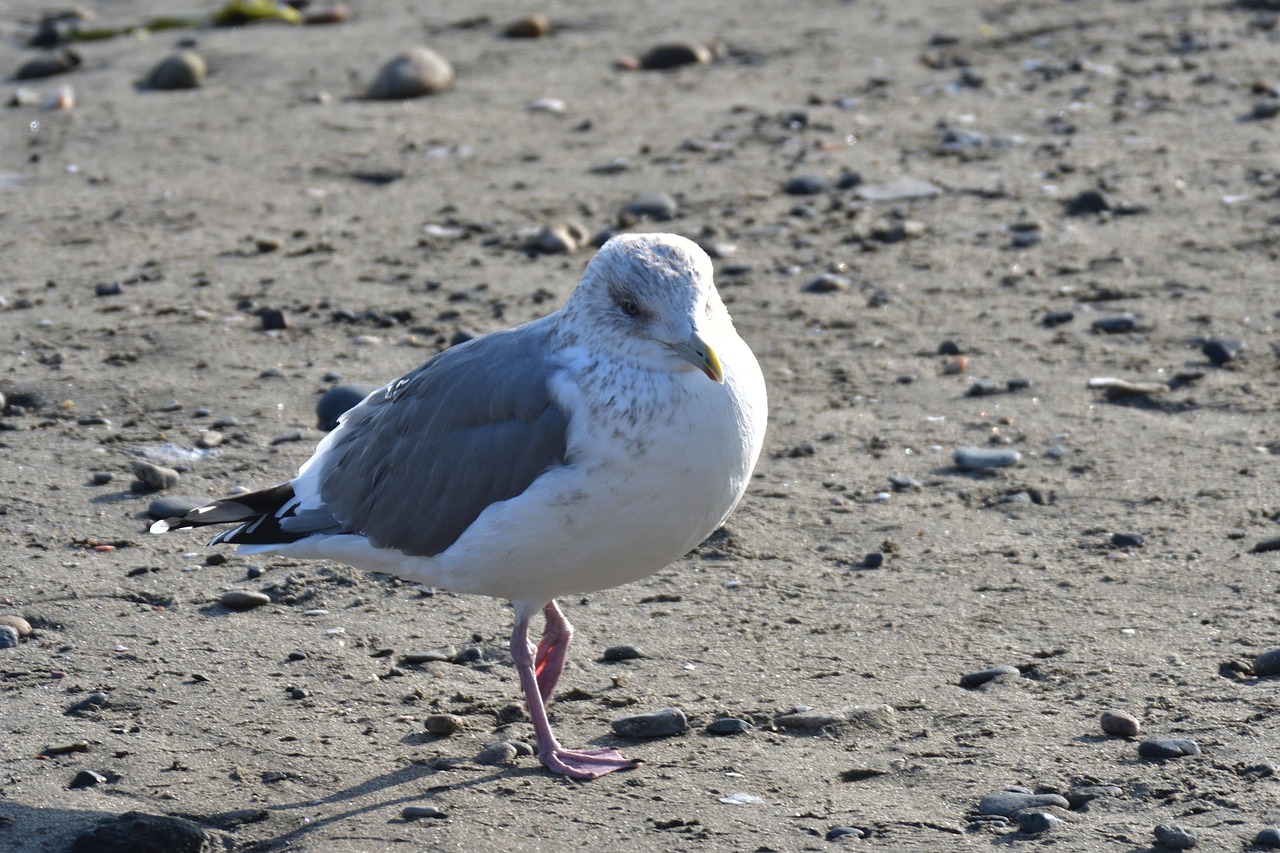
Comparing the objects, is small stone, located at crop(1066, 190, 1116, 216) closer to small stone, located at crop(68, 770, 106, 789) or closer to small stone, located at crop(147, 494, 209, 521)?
small stone, located at crop(147, 494, 209, 521)

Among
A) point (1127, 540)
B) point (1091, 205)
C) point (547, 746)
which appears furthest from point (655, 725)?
point (1091, 205)

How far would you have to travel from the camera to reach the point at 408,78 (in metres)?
10.7

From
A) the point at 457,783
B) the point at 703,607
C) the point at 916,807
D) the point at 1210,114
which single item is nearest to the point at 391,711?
the point at 457,783

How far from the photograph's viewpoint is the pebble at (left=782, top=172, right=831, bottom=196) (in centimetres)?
907

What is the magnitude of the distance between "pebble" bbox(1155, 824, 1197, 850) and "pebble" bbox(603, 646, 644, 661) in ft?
5.88

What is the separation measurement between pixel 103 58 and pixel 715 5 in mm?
4619

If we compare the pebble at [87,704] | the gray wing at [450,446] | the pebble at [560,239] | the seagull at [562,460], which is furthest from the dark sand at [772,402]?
the gray wing at [450,446]

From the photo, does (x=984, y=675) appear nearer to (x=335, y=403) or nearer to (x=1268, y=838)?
(x=1268, y=838)

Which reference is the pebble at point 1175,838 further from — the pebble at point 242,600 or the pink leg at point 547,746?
the pebble at point 242,600

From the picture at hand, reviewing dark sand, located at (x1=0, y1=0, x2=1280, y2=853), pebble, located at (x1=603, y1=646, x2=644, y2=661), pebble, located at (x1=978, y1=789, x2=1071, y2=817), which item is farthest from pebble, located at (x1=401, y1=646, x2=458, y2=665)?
pebble, located at (x1=978, y1=789, x2=1071, y2=817)

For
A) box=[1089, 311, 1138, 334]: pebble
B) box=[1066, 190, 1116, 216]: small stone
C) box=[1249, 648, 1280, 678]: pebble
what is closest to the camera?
box=[1249, 648, 1280, 678]: pebble

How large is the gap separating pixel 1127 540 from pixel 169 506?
11.5 feet

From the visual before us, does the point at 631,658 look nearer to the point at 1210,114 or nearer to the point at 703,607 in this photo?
the point at 703,607

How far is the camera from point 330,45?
11898 millimetres
